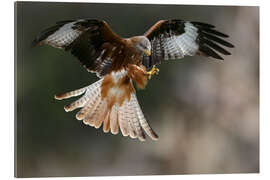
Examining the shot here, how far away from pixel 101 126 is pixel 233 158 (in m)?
1.27

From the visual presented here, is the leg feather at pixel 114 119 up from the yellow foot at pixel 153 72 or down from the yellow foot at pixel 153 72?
down

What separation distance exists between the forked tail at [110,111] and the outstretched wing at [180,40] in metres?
0.39

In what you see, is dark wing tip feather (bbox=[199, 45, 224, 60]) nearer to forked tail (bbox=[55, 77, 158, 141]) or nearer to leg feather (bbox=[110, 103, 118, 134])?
forked tail (bbox=[55, 77, 158, 141])

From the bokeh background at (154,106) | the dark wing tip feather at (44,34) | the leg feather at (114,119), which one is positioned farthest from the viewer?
the leg feather at (114,119)

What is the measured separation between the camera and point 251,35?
4.77 metres

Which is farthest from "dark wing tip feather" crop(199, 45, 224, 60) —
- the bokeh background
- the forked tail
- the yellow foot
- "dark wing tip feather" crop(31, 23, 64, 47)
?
"dark wing tip feather" crop(31, 23, 64, 47)

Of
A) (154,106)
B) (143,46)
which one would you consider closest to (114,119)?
(154,106)

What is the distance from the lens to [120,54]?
172 inches

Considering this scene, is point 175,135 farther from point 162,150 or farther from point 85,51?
point 85,51

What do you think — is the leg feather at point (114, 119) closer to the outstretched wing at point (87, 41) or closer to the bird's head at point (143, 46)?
the outstretched wing at point (87, 41)

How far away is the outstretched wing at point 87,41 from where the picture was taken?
4.24 m

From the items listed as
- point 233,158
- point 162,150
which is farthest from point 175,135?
point 233,158

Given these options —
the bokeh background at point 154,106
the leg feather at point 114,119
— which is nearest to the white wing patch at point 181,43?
the bokeh background at point 154,106

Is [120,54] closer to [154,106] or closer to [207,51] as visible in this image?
[154,106]
